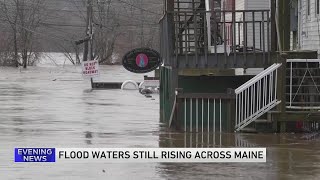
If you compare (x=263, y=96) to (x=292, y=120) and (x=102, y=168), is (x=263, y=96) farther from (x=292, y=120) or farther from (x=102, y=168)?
(x=102, y=168)

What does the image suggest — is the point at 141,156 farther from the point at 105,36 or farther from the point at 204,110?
the point at 105,36

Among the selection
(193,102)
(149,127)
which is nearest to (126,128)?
(149,127)

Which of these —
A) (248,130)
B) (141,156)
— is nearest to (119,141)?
(248,130)

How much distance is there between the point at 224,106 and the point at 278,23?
7.03 ft

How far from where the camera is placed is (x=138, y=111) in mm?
22875

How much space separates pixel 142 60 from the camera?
2912 centimetres

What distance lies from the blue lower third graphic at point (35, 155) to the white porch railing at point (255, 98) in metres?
5.34

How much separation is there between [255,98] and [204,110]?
113cm

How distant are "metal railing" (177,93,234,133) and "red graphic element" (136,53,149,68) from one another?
44.5 ft

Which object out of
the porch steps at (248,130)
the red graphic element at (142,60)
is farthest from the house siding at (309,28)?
the red graphic element at (142,60)

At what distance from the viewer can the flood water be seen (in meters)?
10.0

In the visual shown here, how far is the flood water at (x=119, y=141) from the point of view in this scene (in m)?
10.0

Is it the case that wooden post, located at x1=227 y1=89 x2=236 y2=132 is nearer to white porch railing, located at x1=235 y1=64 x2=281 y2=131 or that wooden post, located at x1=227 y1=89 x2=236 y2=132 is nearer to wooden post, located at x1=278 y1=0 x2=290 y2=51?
white porch railing, located at x1=235 y1=64 x2=281 y2=131

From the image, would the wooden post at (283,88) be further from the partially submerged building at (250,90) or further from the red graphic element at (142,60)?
the red graphic element at (142,60)
